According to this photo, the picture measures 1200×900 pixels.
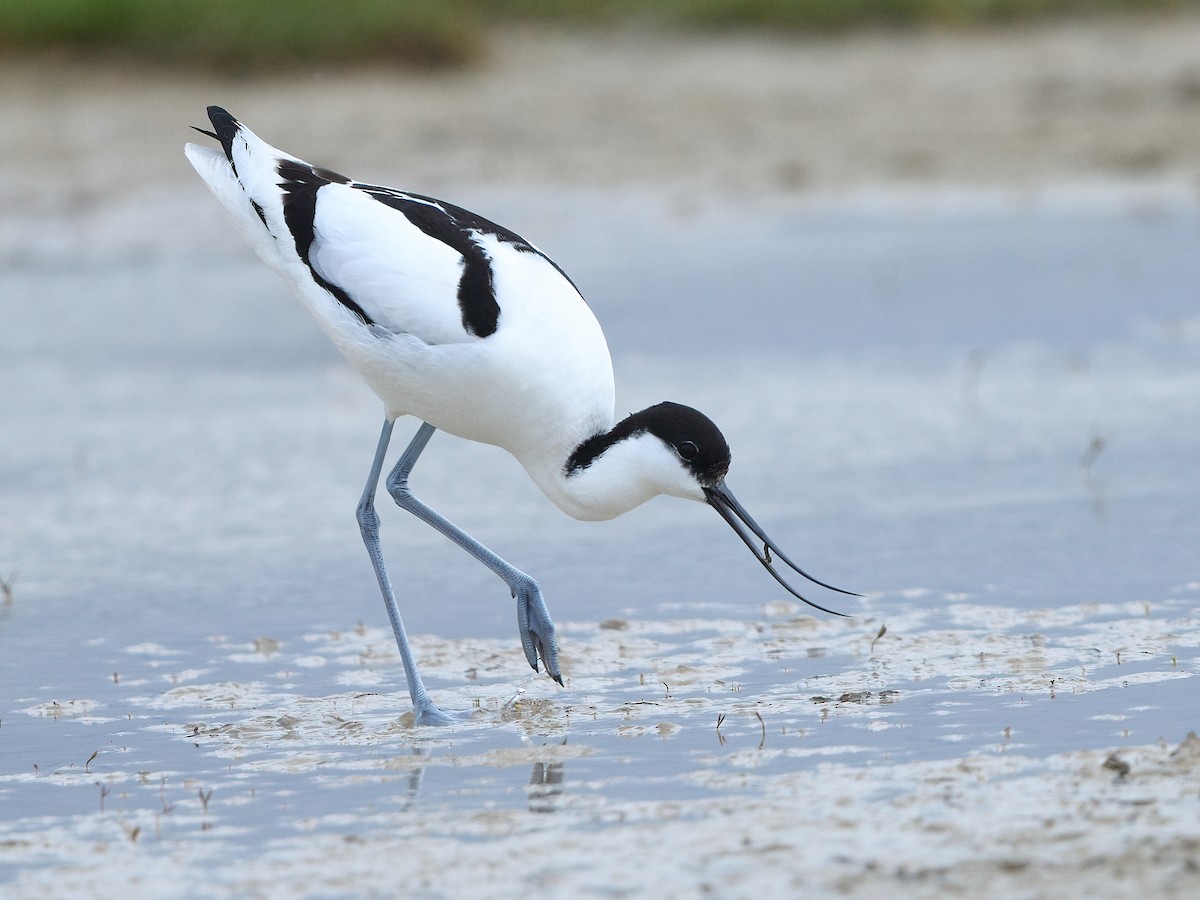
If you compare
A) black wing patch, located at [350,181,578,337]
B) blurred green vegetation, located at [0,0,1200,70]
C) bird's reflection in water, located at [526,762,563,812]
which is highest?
blurred green vegetation, located at [0,0,1200,70]

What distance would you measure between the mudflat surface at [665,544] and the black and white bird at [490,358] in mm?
349

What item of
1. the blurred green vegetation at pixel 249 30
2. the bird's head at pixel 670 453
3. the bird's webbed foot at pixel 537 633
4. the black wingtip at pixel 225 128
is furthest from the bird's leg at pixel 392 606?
the blurred green vegetation at pixel 249 30

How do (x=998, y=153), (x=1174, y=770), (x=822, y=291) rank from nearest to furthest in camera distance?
1. (x=1174, y=770)
2. (x=822, y=291)
3. (x=998, y=153)

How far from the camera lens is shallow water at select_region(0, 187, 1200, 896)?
10.4ft

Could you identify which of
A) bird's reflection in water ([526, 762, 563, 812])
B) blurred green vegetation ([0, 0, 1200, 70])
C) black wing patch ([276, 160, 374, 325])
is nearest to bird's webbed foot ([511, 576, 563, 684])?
bird's reflection in water ([526, 762, 563, 812])

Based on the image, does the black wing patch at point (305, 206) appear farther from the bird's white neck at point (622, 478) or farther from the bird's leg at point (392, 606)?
the bird's white neck at point (622, 478)

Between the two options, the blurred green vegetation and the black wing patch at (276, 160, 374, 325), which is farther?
the blurred green vegetation

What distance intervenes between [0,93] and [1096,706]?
978 centimetres

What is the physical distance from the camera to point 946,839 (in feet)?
9.93

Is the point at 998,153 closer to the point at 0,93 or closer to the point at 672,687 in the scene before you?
the point at 0,93

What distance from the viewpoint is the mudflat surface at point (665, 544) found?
10.5 feet

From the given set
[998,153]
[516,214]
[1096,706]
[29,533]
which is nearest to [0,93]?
[516,214]

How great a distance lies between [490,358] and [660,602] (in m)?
0.95

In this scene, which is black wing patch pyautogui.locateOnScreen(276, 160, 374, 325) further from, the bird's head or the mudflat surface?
the mudflat surface
